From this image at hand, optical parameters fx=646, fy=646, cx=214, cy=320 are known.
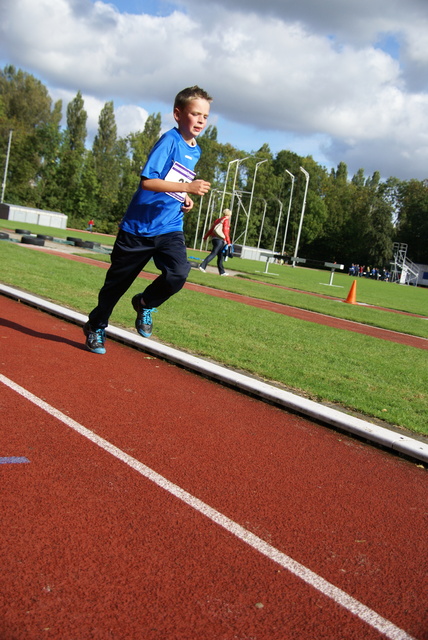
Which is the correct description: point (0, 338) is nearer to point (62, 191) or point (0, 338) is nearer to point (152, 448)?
point (152, 448)

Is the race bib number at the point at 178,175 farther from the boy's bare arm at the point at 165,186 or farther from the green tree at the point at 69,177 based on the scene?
the green tree at the point at 69,177

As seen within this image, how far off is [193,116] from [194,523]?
387 cm

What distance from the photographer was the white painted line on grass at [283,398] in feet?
15.2

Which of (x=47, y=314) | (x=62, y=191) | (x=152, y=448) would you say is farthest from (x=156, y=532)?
(x=62, y=191)

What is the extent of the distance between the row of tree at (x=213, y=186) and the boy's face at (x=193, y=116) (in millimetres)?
69771

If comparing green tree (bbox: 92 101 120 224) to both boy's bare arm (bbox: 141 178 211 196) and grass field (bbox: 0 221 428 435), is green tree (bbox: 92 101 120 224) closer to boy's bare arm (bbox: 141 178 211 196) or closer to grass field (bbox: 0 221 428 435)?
grass field (bbox: 0 221 428 435)

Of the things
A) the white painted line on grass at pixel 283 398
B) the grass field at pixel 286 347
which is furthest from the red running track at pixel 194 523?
the grass field at pixel 286 347

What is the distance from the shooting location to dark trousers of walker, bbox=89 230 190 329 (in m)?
5.93

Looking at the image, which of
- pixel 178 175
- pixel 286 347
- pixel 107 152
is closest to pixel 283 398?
pixel 178 175

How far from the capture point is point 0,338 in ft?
21.3

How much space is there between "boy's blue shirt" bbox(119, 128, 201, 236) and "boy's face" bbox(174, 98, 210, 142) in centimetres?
8

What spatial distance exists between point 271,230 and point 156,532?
348ft

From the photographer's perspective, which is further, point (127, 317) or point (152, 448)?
point (127, 317)

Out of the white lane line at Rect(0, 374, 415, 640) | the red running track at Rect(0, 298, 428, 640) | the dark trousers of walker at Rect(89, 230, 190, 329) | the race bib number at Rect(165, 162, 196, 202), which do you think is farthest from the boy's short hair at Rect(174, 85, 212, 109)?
the white lane line at Rect(0, 374, 415, 640)
